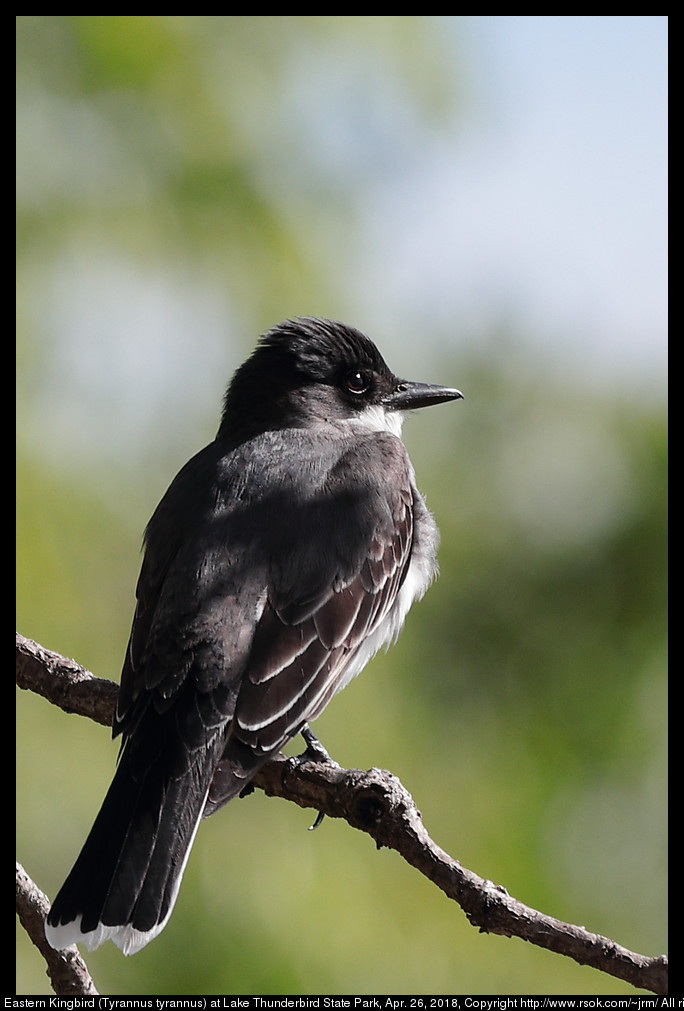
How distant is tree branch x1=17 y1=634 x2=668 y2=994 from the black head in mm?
1231

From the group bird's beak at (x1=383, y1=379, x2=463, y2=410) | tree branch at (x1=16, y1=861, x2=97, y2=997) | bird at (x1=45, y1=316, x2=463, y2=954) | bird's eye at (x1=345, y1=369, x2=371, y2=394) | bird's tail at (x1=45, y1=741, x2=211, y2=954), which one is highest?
bird's eye at (x1=345, y1=369, x2=371, y2=394)

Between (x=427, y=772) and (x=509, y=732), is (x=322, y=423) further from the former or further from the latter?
(x=509, y=732)

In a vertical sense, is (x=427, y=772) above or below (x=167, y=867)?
below

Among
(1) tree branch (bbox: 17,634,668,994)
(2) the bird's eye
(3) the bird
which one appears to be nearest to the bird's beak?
(2) the bird's eye

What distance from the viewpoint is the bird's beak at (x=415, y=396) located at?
4855 millimetres

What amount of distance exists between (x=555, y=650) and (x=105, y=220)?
4.95 meters

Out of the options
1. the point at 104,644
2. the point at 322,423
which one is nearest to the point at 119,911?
the point at 322,423

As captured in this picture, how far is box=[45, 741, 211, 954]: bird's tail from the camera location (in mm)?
2990

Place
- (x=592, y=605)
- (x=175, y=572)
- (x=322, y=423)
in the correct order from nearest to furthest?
1. (x=175, y=572)
2. (x=322, y=423)
3. (x=592, y=605)

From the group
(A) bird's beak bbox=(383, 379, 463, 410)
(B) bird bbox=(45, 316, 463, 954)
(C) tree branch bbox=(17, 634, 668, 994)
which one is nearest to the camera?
(C) tree branch bbox=(17, 634, 668, 994)

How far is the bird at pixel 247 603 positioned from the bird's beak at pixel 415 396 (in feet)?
0.81

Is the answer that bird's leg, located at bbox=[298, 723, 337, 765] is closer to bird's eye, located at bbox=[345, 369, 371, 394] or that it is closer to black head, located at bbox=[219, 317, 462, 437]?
black head, located at bbox=[219, 317, 462, 437]

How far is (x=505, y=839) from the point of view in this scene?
294 inches

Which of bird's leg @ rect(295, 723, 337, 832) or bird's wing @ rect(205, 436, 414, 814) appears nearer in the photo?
bird's wing @ rect(205, 436, 414, 814)
